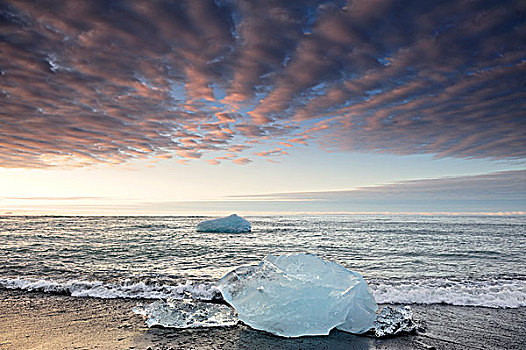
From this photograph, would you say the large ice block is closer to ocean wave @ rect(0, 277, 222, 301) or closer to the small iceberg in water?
ocean wave @ rect(0, 277, 222, 301)

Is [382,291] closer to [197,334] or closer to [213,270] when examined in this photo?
[197,334]

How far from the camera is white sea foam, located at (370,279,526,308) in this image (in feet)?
21.2

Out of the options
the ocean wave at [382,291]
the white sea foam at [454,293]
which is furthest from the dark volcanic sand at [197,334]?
the ocean wave at [382,291]

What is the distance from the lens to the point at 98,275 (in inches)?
347

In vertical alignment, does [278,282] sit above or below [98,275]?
above

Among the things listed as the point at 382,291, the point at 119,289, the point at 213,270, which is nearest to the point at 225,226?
the point at 213,270

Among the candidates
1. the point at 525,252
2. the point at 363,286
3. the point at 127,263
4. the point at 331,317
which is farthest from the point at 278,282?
the point at 525,252

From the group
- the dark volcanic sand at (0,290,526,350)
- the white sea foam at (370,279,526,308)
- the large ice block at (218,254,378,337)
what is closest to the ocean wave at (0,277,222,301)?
the dark volcanic sand at (0,290,526,350)

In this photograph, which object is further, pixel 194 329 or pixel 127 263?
pixel 127 263

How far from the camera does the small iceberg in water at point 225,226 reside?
1003 inches

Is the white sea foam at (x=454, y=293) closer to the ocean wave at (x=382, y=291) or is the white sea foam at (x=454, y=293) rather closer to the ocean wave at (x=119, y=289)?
the ocean wave at (x=382, y=291)

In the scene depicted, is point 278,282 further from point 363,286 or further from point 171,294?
point 171,294

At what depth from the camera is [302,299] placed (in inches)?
196

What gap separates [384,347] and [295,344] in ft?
3.97
